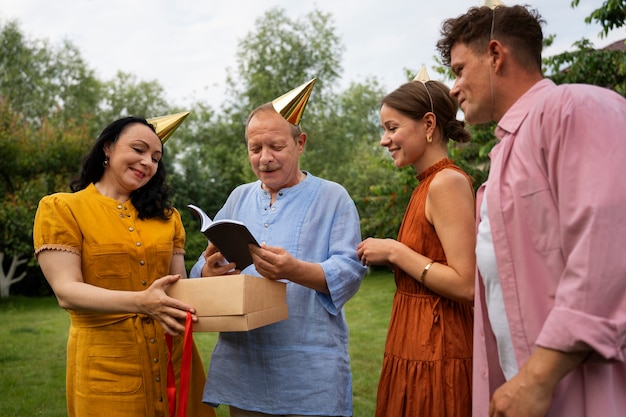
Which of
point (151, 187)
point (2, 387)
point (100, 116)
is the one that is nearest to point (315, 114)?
point (100, 116)

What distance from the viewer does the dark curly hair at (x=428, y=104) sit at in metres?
2.61

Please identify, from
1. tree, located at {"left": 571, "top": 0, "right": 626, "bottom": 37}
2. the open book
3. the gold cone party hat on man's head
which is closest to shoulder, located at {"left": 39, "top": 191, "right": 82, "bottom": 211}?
the open book

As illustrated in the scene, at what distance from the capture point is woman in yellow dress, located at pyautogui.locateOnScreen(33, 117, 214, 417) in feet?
8.64

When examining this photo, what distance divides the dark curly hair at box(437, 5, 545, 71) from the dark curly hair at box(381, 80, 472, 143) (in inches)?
23.4

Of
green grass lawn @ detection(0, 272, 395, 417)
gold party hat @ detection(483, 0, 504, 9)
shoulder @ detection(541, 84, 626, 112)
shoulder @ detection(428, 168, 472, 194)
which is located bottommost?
green grass lawn @ detection(0, 272, 395, 417)

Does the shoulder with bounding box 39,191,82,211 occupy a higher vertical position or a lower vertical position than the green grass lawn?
higher

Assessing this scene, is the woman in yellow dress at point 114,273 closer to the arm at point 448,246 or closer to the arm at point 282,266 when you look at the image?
the arm at point 282,266

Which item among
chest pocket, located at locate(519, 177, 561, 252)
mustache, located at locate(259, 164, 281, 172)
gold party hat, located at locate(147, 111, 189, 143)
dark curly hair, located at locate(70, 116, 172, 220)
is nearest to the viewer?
chest pocket, located at locate(519, 177, 561, 252)

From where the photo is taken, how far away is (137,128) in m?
2.97

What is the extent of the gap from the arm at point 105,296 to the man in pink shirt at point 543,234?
1.19 meters

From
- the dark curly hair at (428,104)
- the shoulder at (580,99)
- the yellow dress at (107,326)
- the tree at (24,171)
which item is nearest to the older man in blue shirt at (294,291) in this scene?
the yellow dress at (107,326)

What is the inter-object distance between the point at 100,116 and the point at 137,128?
125 ft

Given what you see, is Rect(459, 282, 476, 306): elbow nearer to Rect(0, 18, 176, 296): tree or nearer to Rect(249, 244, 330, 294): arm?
Rect(249, 244, 330, 294): arm

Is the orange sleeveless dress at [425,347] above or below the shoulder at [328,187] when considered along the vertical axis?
below
